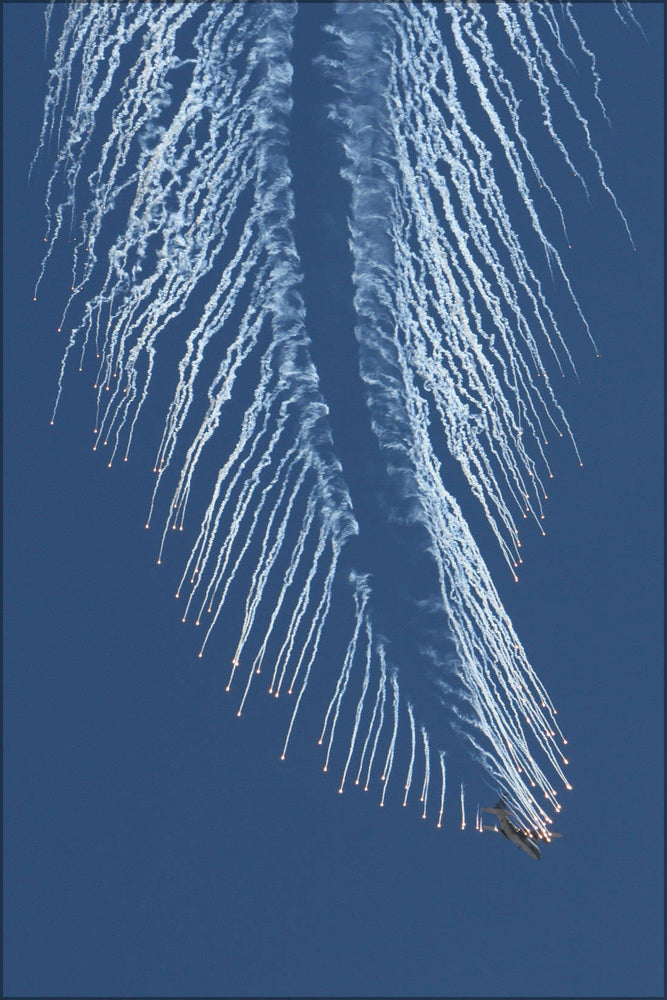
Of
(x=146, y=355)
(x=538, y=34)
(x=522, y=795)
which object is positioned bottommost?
(x=522, y=795)

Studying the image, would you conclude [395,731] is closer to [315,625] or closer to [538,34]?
[315,625]

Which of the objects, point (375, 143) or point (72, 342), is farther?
point (72, 342)

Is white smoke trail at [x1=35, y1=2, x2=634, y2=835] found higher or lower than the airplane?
higher

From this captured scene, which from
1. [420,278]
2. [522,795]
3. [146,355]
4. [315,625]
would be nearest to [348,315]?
[420,278]

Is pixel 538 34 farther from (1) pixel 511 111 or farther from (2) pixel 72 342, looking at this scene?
(2) pixel 72 342

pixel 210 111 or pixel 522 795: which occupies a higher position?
pixel 210 111

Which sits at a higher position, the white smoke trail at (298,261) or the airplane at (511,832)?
the white smoke trail at (298,261)
